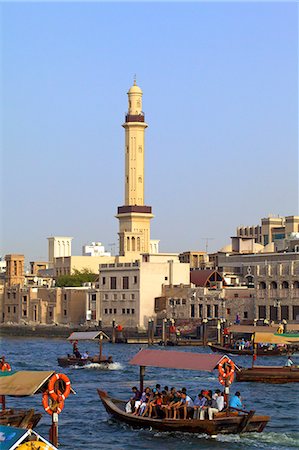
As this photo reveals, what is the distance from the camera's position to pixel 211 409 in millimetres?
39906

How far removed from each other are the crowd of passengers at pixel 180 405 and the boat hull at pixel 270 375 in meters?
17.5

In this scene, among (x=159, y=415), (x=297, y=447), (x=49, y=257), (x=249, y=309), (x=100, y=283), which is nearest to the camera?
(x=297, y=447)

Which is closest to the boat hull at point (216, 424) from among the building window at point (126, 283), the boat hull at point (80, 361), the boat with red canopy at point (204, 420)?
the boat with red canopy at point (204, 420)

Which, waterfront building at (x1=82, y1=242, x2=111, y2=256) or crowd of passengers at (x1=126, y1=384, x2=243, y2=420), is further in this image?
waterfront building at (x1=82, y1=242, x2=111, y2=256)

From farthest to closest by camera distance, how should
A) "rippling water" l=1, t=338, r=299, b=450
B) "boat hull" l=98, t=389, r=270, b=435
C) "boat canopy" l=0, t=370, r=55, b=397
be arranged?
"boat hull" l=98, t=389, r=270, b=435 < "rippling water" l=1, t=338, r=299, b=450 < "boat canopy" l=0, t=370, r=55, b=397

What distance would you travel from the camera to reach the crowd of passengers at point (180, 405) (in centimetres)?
4019

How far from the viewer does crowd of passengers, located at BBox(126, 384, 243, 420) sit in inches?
1582

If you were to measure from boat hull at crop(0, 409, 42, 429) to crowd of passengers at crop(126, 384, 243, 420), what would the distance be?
4.56 metres

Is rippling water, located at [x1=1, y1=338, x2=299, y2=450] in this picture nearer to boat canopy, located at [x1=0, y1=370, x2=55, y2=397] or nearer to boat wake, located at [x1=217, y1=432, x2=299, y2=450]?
boat wake, located at [x1=217, y1=432, x2=299, y2=450]

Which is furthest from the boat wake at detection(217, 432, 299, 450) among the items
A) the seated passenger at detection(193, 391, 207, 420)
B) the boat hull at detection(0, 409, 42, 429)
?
the boat hull at detection(0, 409, 42, 429)

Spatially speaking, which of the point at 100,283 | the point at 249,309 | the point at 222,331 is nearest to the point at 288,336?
the point at 222,331

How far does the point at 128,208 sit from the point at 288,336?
10029 centimetres

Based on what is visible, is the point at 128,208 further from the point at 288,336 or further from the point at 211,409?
the point at 211,409

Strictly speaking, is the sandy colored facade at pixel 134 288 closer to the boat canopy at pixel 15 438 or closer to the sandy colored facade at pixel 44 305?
the sandy colored facade at pixel 44 305
